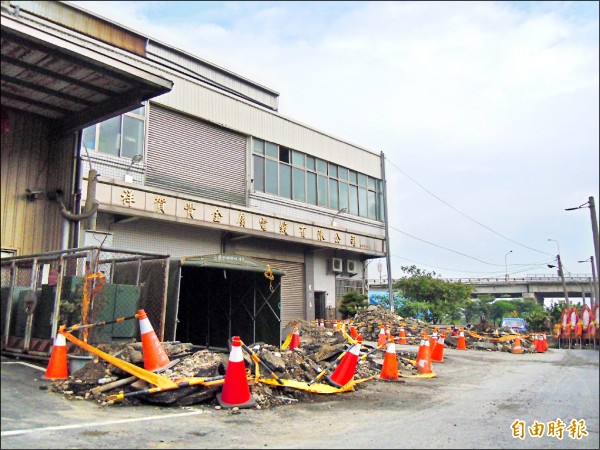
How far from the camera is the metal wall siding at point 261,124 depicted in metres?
21.7

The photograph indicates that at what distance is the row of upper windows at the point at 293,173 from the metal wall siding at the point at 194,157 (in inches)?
29.7

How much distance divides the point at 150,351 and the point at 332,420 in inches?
115

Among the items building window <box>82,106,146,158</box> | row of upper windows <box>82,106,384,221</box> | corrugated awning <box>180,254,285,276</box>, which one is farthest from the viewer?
row of upper windows <box>82,106,384,221</box>

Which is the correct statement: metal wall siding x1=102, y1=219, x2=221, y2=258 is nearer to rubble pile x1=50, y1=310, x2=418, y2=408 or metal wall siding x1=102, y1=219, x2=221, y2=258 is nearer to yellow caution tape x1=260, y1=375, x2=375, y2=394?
rubble pile x1=50, y1=310, x2=418, y2=408

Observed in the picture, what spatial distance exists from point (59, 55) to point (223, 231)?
57.1ft

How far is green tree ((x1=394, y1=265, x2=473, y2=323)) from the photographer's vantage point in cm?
4316

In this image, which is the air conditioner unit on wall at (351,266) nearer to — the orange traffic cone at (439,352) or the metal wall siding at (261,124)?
the metal wall siding at (261,124)

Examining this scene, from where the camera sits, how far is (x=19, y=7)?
4.52 meters

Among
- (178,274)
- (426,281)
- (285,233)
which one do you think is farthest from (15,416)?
(426,281)

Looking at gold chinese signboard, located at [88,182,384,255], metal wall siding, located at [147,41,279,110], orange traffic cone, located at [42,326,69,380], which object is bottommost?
orange traffic cone, located at [42,326,69,380]

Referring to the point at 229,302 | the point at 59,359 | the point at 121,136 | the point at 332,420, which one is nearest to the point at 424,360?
the point at 332,420

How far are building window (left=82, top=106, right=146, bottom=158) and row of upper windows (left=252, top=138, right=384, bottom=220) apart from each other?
618 cm

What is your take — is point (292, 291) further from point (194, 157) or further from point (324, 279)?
point (194, 157)

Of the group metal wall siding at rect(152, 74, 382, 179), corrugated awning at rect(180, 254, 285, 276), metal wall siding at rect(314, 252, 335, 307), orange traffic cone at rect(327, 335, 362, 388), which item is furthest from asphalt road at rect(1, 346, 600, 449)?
metal wall siding at rect(314, 252, 335, 307)
